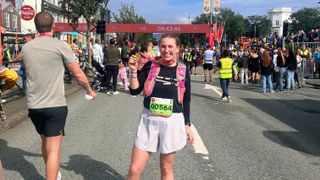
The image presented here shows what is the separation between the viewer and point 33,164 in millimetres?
5824

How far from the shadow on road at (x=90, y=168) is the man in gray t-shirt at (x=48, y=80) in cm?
96

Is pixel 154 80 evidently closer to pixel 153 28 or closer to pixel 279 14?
pixel 153 28

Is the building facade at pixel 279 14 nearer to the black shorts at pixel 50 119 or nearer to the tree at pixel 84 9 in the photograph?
the tree at pixel 84 9

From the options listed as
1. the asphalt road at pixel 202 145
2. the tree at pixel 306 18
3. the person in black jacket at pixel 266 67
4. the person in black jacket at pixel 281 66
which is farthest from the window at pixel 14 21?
the tree at pixel 306 18

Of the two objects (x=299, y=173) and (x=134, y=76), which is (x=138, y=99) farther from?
(x=134, y=76)

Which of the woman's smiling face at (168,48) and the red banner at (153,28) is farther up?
the red banner at (153,28)

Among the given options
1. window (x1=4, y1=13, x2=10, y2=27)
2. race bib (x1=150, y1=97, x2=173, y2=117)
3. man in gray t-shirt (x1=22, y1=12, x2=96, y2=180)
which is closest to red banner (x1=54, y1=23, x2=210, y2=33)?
window (x1=4, y1=13, x2=10, y2=27)

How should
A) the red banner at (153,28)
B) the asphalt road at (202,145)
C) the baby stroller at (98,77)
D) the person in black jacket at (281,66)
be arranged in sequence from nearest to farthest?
the asphalt road at (202,145), the baby stroller at (98,77), the person in black jacket at (281,66), the red banner at (153,28)

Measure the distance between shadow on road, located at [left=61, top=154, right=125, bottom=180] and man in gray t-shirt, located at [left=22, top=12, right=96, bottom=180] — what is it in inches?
37.9

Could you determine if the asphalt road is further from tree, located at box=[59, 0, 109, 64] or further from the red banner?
the red banner

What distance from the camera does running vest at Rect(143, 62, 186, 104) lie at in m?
3.98

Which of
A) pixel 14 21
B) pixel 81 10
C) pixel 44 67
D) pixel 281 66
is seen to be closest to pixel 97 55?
pixel 281 66

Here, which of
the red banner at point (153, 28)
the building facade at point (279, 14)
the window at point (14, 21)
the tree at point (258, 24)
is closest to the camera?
the red banner at point (153, 28)

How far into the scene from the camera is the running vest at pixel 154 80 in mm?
3977
